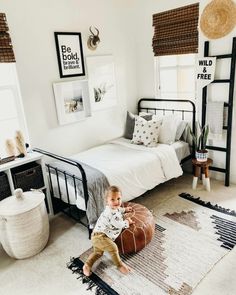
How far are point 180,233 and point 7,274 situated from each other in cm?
152

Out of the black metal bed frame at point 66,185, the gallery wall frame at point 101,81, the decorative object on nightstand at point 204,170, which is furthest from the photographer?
the gallery wall frame at point 101,81

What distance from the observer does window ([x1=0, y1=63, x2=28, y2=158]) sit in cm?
270

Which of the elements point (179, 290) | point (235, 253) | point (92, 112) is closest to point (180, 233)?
point (235, 253)

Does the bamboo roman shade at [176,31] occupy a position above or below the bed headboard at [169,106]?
above

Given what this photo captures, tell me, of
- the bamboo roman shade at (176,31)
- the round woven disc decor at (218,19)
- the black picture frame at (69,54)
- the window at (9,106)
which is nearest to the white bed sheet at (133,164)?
the window at (9,106)

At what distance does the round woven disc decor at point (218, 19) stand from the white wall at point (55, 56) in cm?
116

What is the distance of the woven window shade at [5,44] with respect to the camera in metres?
2.47

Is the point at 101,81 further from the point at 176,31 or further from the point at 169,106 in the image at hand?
the point at 176,31

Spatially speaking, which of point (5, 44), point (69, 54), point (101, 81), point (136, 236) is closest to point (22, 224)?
point (136, 236)

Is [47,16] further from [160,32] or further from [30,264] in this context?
[30,264]

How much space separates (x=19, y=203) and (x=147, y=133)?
174 cm

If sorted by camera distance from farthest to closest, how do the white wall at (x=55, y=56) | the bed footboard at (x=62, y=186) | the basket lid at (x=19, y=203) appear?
1. the white wall at (x=55, y=56)
2. the bed footboard at (x=62, y=186)
3. the basket lid at (x=19, y=203)

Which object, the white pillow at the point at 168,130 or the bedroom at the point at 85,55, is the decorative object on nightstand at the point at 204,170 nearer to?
the bedroom at the point at 85,55

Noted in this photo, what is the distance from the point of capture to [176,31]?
322cm
